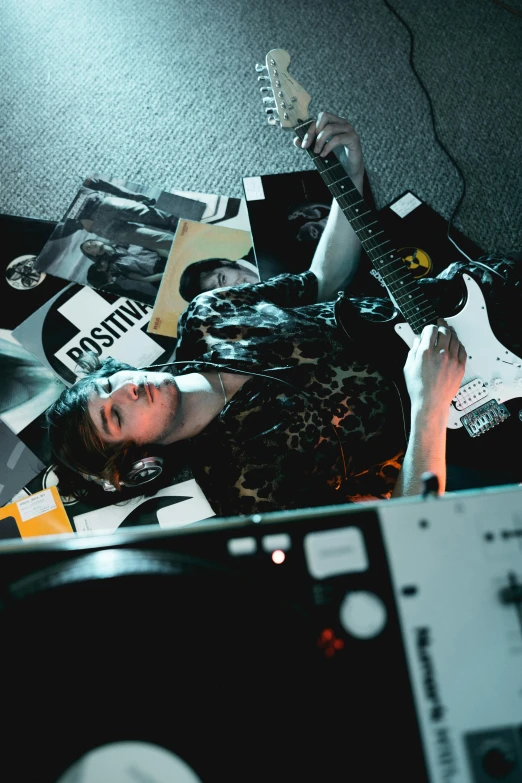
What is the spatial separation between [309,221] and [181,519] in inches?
33.1

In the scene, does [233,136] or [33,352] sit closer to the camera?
[33,352]

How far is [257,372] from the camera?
1.21 meters

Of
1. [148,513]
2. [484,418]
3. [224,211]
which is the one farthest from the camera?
[224,211]

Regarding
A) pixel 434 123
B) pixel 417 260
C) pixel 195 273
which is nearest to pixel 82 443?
pixel 195 273

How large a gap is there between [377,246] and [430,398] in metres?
0.38

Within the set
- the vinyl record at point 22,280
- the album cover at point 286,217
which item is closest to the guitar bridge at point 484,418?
the album cover at point 286,217

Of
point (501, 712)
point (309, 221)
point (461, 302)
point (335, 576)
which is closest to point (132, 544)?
point (335, 576)

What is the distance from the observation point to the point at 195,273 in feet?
5.06

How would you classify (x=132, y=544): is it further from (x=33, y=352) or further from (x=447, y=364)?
(x=33, y=352)

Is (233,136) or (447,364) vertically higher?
(233,136)

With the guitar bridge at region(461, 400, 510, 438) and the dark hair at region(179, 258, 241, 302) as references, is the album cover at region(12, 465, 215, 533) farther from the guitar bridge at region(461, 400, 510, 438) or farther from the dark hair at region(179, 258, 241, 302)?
the guitar bridge at region(461, 400, 510, 438)

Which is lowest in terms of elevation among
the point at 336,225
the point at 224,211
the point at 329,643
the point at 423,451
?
the point at 329,643

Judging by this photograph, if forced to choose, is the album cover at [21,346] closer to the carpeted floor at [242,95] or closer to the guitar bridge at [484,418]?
the carpeted floor at [242,95]

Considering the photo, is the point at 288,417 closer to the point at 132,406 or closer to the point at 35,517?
the point at 132,406
